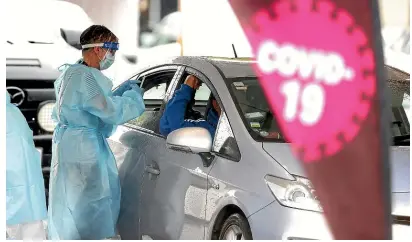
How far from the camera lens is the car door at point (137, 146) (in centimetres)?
545

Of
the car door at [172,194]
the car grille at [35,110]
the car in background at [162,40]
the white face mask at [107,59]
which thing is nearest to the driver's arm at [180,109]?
the car door at [172,194]

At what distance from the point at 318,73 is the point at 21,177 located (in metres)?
1.82

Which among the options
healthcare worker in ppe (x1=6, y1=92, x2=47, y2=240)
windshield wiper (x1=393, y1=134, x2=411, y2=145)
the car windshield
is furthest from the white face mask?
windshield wiper (x1=393, y1=134, x2=411, y2=145)

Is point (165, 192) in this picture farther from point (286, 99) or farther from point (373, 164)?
point (373, 164)

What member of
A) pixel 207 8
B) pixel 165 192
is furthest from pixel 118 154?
pixel 207 8

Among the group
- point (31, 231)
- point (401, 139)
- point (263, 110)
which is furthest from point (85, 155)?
point (401, 139)

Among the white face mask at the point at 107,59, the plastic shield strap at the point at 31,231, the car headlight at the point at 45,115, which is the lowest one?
the plastic shield strap at the point at 31,231

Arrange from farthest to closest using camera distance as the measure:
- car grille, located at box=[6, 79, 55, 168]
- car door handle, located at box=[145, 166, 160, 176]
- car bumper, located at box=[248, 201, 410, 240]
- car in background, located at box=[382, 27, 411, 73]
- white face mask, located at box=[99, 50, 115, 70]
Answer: car grille, located at box=[6, 79, 55, 168] → car in background, located at box=[382, 27, 411, 73] → white face mask, located at box=[99, 50, 115, 70] → car door handle, located at box=[145, 166, 160, 176] → car bumper, located at box=[248, 201, 410, 240]

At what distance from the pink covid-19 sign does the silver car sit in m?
0.14

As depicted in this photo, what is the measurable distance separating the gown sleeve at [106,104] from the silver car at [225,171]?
19 cm

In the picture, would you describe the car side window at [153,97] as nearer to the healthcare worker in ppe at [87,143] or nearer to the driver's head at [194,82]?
the healthcare worker in ppe at [87,143]

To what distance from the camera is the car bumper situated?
13.7 ft

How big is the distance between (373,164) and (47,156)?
2.67 m

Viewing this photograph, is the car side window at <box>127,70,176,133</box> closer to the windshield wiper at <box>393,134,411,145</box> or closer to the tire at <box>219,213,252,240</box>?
the tire at <box>219,213,252,240</box>
